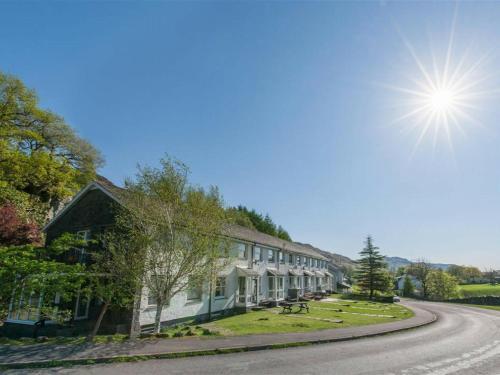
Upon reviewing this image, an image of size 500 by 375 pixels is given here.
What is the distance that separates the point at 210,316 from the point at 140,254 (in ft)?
32.0

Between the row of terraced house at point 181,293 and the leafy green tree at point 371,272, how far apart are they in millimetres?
21666

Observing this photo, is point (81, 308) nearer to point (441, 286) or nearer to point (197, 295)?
point (197, 295)

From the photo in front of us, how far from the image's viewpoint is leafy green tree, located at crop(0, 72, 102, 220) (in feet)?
93.3

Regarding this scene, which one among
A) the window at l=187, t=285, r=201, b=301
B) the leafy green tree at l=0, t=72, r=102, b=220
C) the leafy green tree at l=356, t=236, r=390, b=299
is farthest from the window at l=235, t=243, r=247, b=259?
the leafy green tree at l=356, t=236, r=390, b=299

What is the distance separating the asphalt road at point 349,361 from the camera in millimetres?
8883

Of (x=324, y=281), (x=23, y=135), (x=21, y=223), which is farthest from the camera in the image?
(x=324, y=281)

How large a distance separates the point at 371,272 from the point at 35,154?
53015mm

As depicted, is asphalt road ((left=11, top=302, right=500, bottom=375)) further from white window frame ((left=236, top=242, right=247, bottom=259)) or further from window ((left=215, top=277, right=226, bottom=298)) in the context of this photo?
white window frame ((left=236, top=242, right=247, bottom=259))

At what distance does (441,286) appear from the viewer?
184 ft

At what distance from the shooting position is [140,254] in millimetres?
13477

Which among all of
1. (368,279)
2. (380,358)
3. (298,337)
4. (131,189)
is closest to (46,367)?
(131,189)

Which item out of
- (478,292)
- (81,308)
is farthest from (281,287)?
(478,292)

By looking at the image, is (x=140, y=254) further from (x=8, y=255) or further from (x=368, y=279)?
(x=368, y=279)

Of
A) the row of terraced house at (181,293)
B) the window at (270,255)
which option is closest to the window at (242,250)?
the row of terraced house at (181,293)
